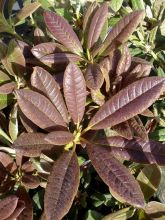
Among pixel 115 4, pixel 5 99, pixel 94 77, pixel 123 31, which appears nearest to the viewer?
pixel 94 77

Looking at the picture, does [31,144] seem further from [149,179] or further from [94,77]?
[149,179]

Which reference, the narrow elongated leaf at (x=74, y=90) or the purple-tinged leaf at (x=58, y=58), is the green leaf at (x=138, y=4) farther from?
the narrow elongated leaf at (x=74, y=90)

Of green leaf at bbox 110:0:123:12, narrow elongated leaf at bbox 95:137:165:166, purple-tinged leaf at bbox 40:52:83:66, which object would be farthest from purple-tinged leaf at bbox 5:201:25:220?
green leaf at bbox 110:0:123:12

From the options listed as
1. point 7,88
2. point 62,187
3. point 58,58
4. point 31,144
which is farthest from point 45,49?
point 62,187

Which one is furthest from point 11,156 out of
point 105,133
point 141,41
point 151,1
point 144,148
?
point 151,1

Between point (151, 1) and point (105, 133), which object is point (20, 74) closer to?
point (105, 133)

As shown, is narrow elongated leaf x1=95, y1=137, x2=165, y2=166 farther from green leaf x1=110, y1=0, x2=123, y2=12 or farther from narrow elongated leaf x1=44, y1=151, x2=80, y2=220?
green leaf x1=110, y1=0, x2=123, y2=12

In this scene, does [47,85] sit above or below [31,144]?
above
